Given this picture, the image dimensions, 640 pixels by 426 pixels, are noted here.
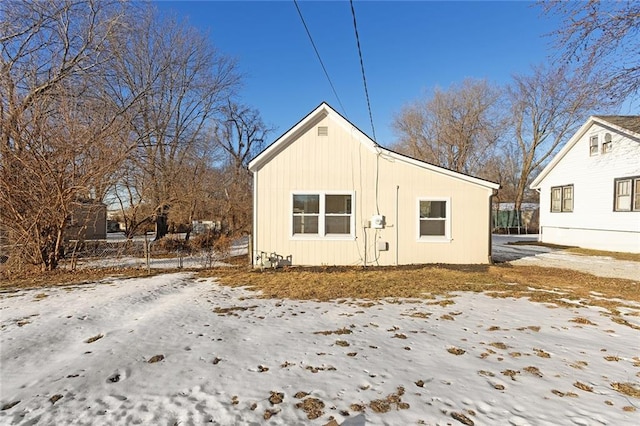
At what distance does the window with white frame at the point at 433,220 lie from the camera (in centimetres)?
1048

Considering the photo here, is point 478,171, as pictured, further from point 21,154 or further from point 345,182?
point 21,154

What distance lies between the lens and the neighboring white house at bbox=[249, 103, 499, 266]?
33.9 ft

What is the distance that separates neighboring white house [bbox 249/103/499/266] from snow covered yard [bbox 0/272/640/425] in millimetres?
4480

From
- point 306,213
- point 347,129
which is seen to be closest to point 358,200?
point 306,213

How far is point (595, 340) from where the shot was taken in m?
4.25

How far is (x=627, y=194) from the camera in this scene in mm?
13516

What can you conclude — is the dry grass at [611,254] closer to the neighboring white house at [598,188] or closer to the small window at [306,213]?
the neighboring white house at [598,188]

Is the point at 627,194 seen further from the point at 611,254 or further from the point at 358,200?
the point at 358,200

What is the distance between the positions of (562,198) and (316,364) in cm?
1906

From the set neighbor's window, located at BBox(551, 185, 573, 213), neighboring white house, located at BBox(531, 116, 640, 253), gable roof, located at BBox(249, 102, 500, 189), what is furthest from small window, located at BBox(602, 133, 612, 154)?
gable roof, located at BBox(249, 102, 500, 189)

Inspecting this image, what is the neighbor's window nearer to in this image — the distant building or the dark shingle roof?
the dark shingle roof

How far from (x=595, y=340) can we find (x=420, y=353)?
253cm

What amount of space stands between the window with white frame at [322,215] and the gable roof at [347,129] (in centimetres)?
160

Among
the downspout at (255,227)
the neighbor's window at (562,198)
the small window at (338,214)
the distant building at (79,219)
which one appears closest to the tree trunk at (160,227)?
the distant building at (79,219)
